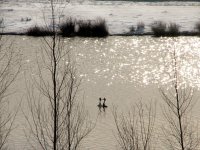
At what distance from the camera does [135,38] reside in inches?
1559

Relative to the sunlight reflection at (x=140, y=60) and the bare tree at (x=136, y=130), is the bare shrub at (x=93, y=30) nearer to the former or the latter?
the sunlight reflection at (x=140, y=60)

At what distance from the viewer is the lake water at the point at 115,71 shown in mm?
17797

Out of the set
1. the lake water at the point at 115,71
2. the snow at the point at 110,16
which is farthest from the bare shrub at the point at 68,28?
the snow at the point at 110,16

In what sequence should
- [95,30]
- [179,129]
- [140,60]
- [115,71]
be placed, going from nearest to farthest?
1. [179,129]
2. [115,71]
3. [140,60]
4. [95,30]

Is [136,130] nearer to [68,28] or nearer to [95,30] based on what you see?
[95,30]

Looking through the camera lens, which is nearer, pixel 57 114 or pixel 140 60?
pixel 57 114

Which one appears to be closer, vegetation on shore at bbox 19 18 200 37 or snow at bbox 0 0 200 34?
vegetation on shore at bbox 19 18 200 37

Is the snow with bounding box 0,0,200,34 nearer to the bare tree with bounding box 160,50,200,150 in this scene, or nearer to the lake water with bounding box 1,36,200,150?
the lake water with bounding box 1,36,200,150

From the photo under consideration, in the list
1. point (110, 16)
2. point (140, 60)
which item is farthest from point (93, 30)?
point (140, 60)

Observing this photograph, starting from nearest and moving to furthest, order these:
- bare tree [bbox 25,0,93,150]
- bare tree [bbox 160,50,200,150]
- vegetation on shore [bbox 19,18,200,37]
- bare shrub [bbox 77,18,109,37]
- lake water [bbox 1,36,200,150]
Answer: bare tree [bbox 25,0,93,150]
bare tree [bbox 160,50,200,150]
lake water [bbox 1,36,200,150]
vegetation on shore [bbox 19,18,200,37]
bare shrub [bbox 77,18,109,37]

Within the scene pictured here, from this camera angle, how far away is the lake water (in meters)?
17.8

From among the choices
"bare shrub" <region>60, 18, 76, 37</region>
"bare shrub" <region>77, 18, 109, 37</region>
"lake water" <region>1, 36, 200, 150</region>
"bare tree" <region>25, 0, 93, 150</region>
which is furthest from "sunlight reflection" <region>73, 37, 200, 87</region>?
"bare shrub" <region>60, 18, 76, 37</region>

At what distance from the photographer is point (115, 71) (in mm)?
26406

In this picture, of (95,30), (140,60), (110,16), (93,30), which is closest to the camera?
(140,60)
